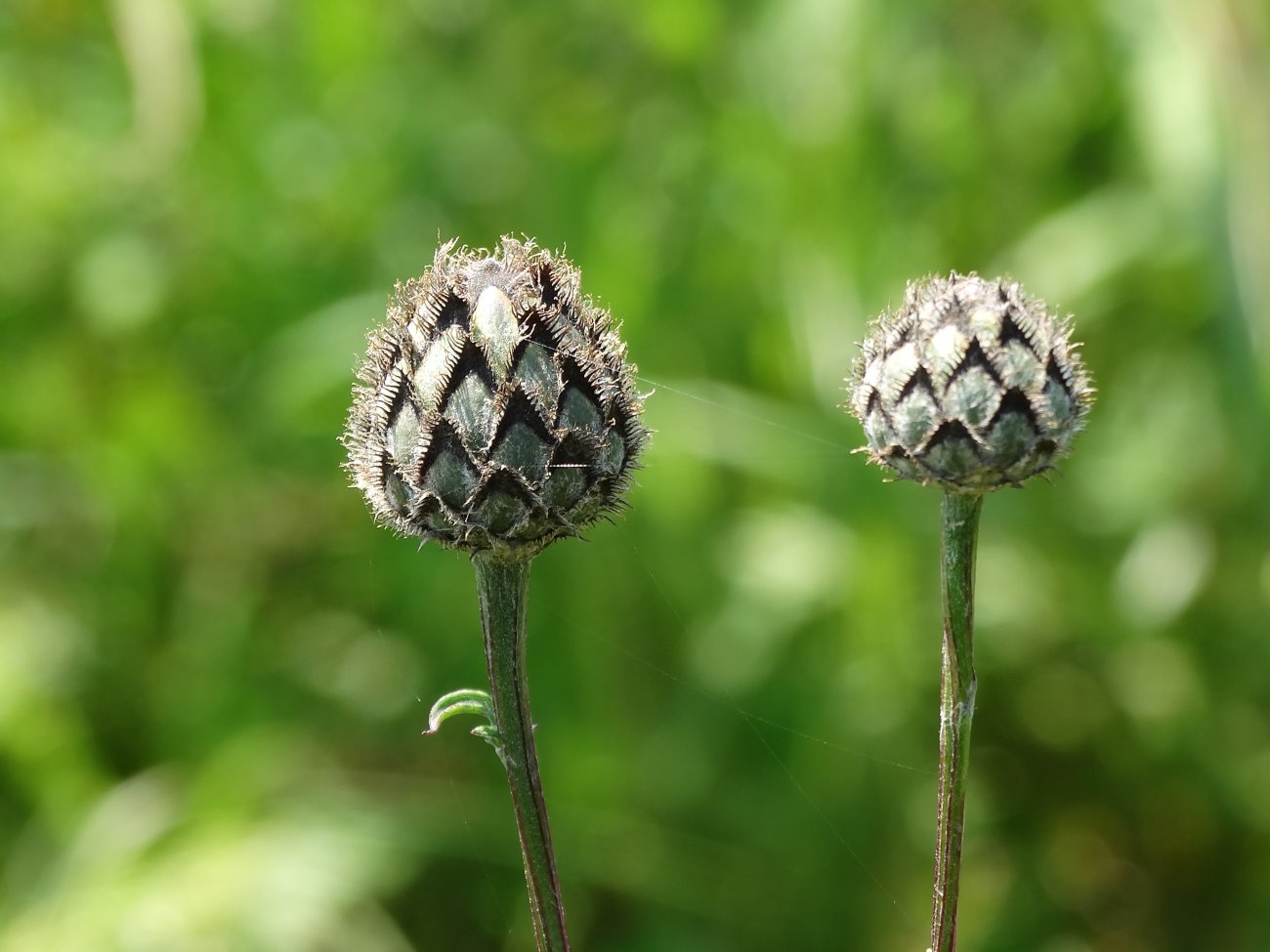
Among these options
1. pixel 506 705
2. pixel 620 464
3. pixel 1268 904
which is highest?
pixel 1268 904

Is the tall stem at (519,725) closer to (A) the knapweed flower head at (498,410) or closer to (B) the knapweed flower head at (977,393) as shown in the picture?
(A) the knapweed flower head at (498,410)

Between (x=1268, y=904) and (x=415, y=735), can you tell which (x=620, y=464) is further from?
(x=1268, y=904)

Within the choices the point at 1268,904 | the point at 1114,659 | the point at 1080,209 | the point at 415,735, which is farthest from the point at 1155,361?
the point at 415,735

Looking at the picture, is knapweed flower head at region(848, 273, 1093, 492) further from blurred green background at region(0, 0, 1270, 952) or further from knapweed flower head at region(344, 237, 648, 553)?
blurred green background at region(0, 0, 1270, 952)

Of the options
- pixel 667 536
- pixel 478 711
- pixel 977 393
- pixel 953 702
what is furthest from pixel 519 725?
pixel 667 536

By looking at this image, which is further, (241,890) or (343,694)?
(343,694)

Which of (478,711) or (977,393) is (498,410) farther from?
(977,393)
